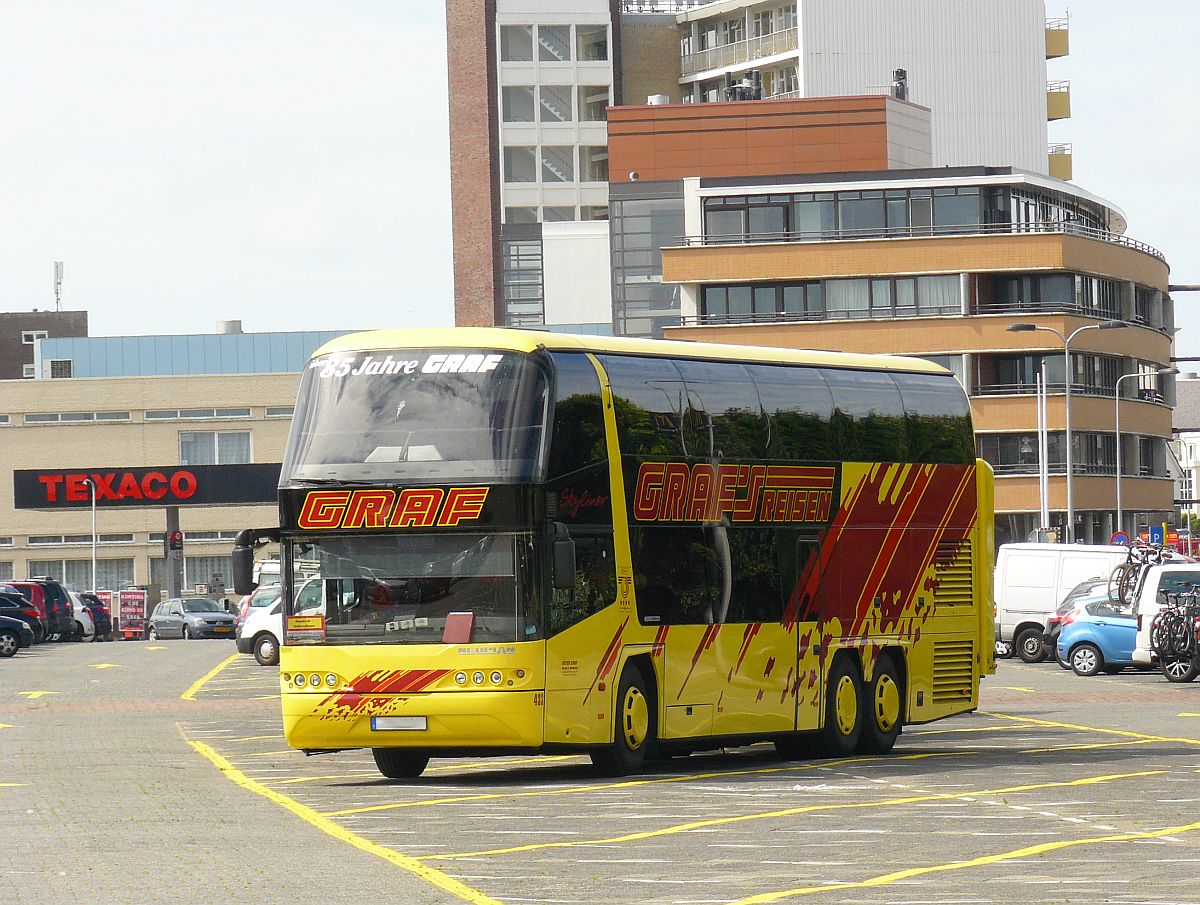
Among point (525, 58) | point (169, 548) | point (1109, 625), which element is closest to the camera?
point (1109, 625)

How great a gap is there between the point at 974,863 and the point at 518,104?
101015mm

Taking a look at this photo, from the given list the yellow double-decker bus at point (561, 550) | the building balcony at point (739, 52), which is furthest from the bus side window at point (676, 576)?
the building balcony at point (739, 52)

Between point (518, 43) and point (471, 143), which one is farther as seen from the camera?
point (518, 43)

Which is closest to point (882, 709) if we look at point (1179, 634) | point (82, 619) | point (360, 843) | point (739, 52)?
point (360, 843)

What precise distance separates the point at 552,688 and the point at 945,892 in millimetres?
7642

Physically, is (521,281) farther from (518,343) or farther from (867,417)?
(518,343)

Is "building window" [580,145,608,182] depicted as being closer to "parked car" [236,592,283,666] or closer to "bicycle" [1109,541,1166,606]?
"parked car" [236,592,283,666]

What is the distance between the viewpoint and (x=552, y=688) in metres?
18.5

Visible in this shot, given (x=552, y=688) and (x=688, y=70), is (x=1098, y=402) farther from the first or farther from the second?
(x=552, y=688)

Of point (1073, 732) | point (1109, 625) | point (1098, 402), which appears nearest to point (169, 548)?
point (1098, 402)

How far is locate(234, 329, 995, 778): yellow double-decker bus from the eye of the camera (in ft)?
60.6

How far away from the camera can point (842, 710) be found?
22000mm

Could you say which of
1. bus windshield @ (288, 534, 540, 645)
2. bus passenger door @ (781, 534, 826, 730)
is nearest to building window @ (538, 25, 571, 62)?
bus passenger door @ (781, 534, 826, 730)

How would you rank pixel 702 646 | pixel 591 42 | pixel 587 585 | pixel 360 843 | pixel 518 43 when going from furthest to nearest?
pixel 591 42 < pixel 518 43 < pixel 702 646 < pixel 587 585 < pixel 360 843
